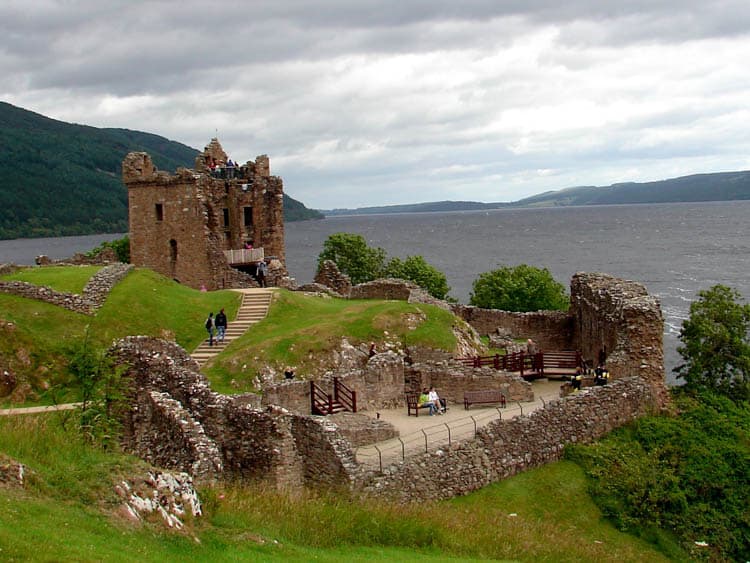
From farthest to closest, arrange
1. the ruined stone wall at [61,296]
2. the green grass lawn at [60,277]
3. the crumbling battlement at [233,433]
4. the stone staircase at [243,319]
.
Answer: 1. the green grass lawn at [60,277]
2. the ruined stone wall at [61,296]
3. the stone staircase at [243,319]
4. the crumbling battlement at [233,433]

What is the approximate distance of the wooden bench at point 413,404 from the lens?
103ft

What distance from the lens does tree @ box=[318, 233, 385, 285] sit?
261ft

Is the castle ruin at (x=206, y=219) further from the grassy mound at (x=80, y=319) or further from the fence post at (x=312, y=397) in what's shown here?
the fence post at (x=312, y=397)

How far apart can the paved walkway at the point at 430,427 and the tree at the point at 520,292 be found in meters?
32.0

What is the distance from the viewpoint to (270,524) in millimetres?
16781

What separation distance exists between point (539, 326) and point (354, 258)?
34.8m

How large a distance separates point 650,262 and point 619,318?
128677mm

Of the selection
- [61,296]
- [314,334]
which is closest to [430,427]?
[314,334]

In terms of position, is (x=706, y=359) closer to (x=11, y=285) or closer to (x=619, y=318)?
(x=619, y=318)

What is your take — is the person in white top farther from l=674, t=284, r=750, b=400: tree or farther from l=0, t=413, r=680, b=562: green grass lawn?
l=674, t=284, r=750, b=400: tree

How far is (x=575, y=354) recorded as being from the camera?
40.3 m

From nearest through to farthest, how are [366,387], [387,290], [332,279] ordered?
[366,387]
[387,290]
[332,279]

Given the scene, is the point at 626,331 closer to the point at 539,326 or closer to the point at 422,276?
the point at 539,326

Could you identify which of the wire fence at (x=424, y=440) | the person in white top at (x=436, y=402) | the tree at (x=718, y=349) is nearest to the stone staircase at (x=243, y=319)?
the person in white top at (x=436, y=402)
